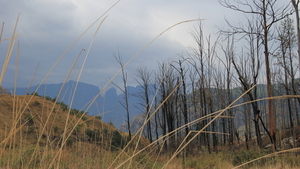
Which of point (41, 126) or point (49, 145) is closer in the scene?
point (41, 126)

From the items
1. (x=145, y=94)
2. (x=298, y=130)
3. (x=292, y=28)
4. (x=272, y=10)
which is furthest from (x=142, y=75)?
(x=292, y=28)

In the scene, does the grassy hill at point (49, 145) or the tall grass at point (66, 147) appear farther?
the grassy hill at point (49, 145)

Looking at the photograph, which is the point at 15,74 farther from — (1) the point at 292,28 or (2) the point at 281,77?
(1) the point at 292,28

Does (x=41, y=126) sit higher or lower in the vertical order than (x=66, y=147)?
higher

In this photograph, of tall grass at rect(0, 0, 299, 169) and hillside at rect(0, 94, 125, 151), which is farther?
hillside at rect(0, 94, 125, 151)

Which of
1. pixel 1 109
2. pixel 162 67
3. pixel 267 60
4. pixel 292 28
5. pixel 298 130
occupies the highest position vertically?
pixel 292 28

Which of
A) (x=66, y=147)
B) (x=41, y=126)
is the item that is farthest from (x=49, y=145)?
(x=41, y=126)

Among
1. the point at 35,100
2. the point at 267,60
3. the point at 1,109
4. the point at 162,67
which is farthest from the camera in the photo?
the point at 35,100

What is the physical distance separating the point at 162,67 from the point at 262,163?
866 cm

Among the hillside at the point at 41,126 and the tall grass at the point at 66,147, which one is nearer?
the tall grass at the point at 66,147

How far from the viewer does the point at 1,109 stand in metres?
16.1

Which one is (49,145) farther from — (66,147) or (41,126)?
(41,126)

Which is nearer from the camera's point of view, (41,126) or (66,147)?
(41,126)

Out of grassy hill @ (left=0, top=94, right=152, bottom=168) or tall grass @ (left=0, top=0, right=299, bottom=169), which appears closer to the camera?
tall grass @ (left=0, top=0, right=299, bottom=169)
